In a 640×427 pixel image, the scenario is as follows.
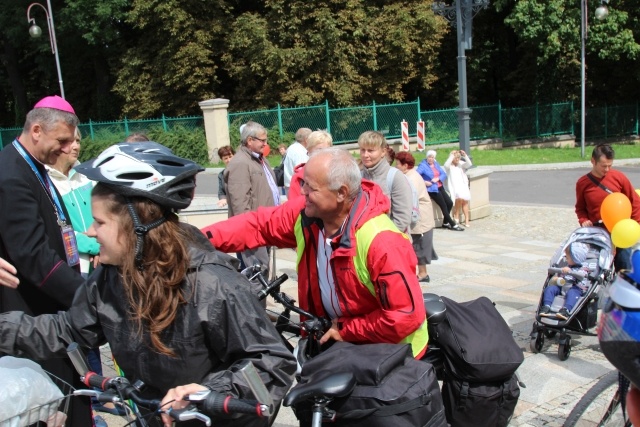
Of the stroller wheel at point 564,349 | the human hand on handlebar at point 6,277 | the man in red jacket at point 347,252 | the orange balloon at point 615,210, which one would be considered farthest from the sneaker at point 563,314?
the human hand on handlebar at point 6,277

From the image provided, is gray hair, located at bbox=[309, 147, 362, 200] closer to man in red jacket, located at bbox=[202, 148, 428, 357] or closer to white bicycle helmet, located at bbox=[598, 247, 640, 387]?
man in red jacket, located at bbox=[202, 148, 428, 357]

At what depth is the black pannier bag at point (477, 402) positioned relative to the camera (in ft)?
9.95

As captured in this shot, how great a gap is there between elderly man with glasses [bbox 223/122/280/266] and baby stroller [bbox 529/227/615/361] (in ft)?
8.85

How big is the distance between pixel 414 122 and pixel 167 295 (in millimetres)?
26501

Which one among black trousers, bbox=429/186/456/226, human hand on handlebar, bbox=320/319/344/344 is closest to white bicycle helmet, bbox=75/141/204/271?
human hand on handlebar, bbox=320/319/344/344

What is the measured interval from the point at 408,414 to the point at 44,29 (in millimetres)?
36792

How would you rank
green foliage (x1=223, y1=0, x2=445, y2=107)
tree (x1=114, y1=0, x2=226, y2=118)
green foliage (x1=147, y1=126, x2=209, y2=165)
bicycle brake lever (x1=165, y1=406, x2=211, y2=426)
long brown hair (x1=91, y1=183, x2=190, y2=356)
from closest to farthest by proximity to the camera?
bicycle brake lever (x1=165, y1=406, x2=211, y2=426)
long brown hair (x1=91, y1=183, x2=190, y2=356)
green foliage (x1=147, y1=126, x2=209, y2=165)
green foliage (x1=223, y1=0, x2=445, y2=107)
tree (x1=114, y1=0, x2=226, y2=118)

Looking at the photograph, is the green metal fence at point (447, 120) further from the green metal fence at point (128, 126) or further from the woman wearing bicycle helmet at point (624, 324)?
the woman wearing bicycle helmet at point (624, 324)

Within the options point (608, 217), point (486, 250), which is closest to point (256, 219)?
point (608, 217)

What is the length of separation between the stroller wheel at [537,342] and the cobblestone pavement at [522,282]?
0.14 feet

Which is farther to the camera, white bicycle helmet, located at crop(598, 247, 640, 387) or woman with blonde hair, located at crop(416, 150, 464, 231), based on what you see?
woman with blonde hair, located at crop(416, 150, 464, 231)

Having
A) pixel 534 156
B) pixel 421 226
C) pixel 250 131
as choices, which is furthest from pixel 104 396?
pixel 534 156

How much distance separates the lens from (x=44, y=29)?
34.5 m

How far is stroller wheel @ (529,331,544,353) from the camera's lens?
566 centimetres
